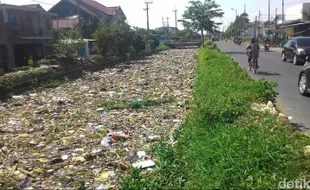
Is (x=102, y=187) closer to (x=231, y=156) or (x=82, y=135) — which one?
(x=231, y=156)

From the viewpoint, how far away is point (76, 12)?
43.6 meters

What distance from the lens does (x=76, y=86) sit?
507 inches

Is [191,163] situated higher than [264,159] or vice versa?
[264,159]

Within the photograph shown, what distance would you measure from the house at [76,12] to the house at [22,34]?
21.6 ft

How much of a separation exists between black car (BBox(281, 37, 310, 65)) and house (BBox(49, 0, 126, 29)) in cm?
2347

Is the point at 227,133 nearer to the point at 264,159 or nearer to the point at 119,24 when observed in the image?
the point at 264,159

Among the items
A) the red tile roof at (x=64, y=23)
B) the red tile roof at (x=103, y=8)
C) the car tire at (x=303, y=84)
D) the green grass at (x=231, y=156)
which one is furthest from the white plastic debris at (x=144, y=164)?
the red tile roof at (x=103, y=8)

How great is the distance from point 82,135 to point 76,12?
41025mm

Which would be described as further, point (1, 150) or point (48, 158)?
point (1, 150)

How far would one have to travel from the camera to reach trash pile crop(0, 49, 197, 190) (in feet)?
13.3

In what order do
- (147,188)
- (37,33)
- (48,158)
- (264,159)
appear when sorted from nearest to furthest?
(264,159)
(147,188)
(48,158)
(37,33)

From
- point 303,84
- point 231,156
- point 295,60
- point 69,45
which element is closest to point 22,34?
point 69,45

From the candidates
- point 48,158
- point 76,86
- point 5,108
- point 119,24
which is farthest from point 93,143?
point 119,24

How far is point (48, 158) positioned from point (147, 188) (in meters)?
2.01
